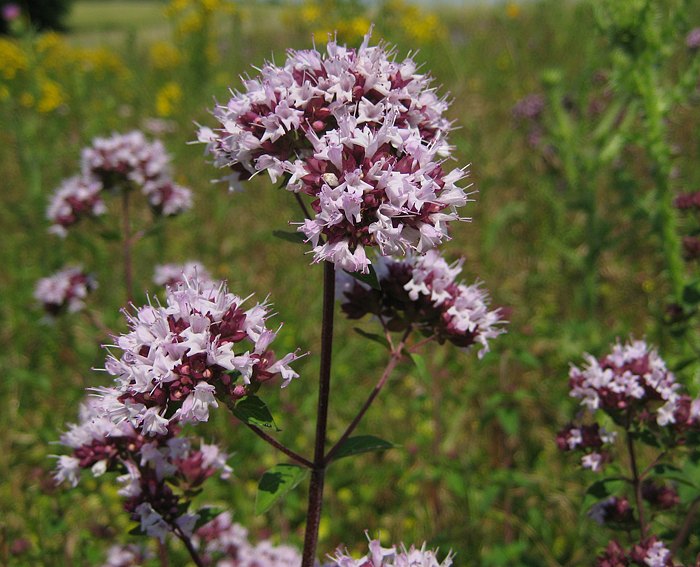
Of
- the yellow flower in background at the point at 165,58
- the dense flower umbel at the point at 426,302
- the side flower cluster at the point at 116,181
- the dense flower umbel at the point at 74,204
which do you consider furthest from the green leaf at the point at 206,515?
the yellow flower in background at the point at 165,58

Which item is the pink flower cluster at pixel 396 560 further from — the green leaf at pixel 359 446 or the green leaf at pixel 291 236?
the green leaf at pixel 291 236

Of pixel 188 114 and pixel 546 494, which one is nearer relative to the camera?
pixel 546 494

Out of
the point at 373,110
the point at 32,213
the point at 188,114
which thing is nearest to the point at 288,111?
the point at 373,110

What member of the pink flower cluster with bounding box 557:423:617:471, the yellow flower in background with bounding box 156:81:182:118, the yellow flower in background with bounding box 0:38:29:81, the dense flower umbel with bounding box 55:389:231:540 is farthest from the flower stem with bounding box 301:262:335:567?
the yellow flower in background with bounding box 0:38:29:81

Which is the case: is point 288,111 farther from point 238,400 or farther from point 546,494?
point 546,494

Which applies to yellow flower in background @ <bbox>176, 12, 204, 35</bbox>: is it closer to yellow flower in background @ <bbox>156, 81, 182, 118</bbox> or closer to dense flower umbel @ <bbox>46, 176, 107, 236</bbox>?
yellow flower in background @ <bbox>156, 81, 182, 118</bbox>

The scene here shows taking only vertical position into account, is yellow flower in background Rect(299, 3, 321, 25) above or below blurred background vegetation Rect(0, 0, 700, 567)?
above
